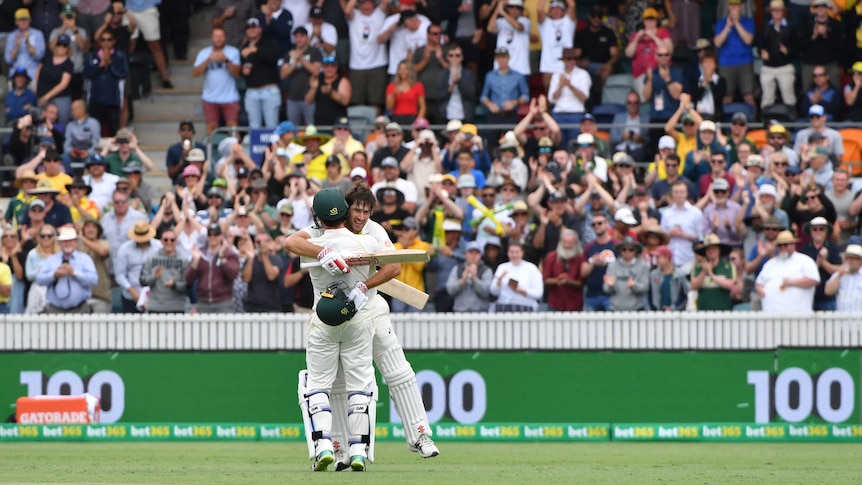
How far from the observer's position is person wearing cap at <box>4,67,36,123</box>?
23.5m

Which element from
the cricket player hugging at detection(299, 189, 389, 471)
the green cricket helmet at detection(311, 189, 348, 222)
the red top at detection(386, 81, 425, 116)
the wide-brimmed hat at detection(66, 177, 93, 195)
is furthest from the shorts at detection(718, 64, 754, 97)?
the green cricket helmet at detection(311, 189, 348, 222)

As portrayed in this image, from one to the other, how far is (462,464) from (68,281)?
7.78m

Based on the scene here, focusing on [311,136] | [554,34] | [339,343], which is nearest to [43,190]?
[311,136]

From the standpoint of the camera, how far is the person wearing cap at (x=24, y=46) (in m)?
24.1

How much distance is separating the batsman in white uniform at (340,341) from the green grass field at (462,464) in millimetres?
293

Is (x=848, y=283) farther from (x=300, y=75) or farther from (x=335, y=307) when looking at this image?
(x=300, y=75)

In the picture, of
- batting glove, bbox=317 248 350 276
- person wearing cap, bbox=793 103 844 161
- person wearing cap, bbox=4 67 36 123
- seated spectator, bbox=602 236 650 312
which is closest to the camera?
batting glove, bbox=317 248 350 276

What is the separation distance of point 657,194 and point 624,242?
2.36 metres

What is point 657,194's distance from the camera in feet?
65.8

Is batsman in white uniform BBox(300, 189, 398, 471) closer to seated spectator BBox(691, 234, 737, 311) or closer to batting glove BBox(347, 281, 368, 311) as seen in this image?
batting glove BBox(347, 281, 368, 311)

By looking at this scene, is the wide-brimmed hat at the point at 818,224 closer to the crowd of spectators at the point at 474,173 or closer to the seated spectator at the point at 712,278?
the crowd of spectators at the point at 474,173

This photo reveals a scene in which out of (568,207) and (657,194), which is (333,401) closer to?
(568,207)

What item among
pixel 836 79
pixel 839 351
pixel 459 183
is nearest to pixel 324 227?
pixel 839 351

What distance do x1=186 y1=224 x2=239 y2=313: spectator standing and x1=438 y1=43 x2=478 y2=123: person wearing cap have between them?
207 inches
